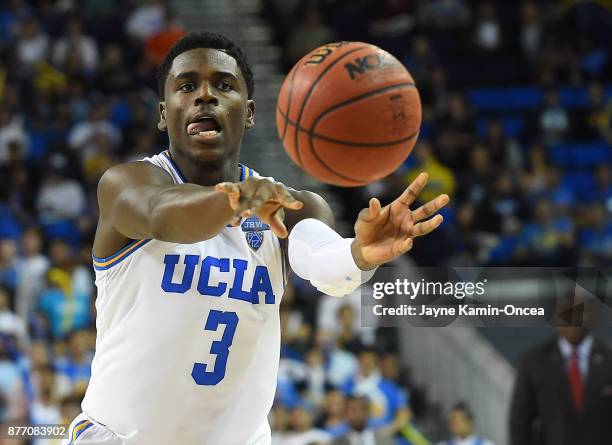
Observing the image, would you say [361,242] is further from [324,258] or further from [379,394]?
[379,394]

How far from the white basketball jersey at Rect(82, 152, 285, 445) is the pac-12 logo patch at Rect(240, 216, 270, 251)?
0.06ft

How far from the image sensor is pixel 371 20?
563 inches

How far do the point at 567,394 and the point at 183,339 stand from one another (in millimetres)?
3476

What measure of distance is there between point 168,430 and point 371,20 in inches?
443

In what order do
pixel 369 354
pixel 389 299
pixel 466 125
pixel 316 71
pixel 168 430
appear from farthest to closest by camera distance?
pixel 466 125 → pixel 369 354 → pixel 389 299 → pixel 316 71 → pixel 168 430

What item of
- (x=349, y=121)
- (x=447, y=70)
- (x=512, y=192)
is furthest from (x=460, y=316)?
(x=447, y=70)

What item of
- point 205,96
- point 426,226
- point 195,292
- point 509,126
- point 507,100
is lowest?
point 195,292

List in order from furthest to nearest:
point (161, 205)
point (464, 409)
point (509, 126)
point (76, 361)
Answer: point (509, 126), point (76, 361), point (464, 409), point (161, 205)

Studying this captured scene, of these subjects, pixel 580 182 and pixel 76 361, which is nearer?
pixel 76 361

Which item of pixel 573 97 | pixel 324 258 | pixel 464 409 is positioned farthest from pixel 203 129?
pixel 573 97

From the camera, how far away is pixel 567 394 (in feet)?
21.0

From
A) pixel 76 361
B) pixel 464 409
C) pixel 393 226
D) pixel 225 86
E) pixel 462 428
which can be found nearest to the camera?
pixel 393 226

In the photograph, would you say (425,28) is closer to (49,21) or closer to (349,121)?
(49,21)

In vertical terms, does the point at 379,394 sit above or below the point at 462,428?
above
